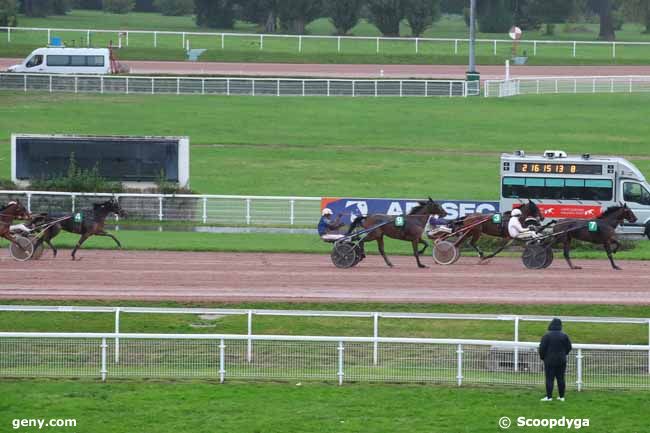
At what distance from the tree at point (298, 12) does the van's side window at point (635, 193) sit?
39204mm

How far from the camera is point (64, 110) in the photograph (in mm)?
47219

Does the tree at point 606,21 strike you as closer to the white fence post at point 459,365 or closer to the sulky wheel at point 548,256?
the sulky wheel at point 548,256

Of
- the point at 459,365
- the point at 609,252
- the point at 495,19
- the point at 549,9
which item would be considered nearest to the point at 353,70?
the point at 495,19

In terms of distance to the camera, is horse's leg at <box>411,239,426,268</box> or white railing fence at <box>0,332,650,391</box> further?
horse's leg at <box>411,239,426,268</box>

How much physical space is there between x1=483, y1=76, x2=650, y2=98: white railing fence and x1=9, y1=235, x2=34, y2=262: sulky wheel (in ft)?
98.0

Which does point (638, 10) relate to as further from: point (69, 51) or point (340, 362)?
point (340, 362)

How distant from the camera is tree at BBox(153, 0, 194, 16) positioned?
279 ft

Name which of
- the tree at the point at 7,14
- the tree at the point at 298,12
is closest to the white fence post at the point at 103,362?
the tree at the point at 7,14

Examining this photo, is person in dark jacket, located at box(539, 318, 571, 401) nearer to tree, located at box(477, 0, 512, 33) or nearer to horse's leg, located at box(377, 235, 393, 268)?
horse's leg, located at box(377, 235, 393, 268)

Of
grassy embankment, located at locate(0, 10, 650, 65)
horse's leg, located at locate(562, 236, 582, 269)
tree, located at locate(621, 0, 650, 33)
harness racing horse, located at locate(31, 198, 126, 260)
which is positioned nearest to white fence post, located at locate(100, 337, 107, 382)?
harness racing horse, located at locate(31, 198, 126, 260)

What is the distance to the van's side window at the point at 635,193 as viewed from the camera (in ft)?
101

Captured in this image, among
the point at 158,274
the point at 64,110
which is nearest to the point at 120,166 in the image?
the point at 158,274

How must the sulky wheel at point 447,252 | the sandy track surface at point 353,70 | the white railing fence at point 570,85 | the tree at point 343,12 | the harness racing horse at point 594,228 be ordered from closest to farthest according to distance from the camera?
the harness racing horse at point 594,228 → the sulky wheel at point 447,252 → the white railing fence at point 570,85 → the sandy track surface at point 353,70 → the tree at point 343,12

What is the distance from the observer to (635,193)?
30.7 m
